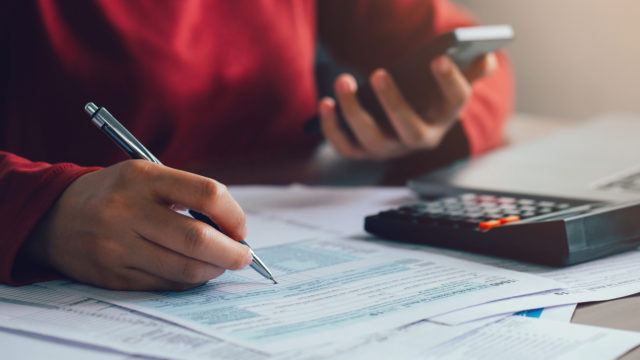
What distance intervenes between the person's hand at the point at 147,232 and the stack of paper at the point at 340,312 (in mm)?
12

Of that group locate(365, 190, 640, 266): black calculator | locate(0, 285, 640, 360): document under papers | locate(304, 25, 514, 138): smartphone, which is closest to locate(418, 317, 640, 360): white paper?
locate(0, 285, 640, 360): document under papers

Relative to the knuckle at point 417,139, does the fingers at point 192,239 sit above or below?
below

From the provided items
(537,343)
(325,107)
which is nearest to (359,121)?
(325,107)

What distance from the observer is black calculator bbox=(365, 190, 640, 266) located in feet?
1.76

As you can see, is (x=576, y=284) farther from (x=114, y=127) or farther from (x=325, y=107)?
(x=325, y=107)

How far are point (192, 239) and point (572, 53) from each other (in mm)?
1276

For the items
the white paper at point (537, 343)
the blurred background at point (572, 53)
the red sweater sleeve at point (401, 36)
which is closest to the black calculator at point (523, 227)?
the white paper at point (537, 343)

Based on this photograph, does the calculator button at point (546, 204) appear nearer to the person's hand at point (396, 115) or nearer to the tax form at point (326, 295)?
the tax form at point (326, 295)

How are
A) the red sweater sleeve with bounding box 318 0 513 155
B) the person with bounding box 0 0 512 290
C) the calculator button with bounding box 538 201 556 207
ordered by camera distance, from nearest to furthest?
the person with bounding box 0 0 512 290 → the calculator button with bounding box 538 201 556 207 → the red sweater sleeve with bounding box 318 0 513 155

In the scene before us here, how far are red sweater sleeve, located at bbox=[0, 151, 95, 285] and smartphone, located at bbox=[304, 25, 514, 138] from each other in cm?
39

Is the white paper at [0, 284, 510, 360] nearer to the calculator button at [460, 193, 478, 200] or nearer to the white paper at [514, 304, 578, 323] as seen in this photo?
the white paper at [514, 304, 578, 323]

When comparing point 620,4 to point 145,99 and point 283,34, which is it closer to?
point 283,34

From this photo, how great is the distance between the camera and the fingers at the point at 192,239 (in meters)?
0.47

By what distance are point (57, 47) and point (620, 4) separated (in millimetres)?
1066
